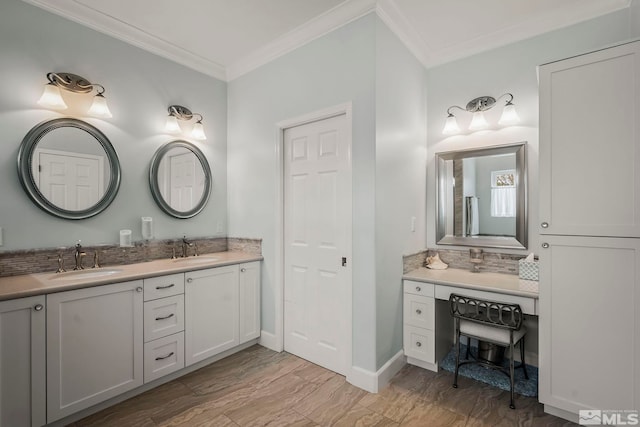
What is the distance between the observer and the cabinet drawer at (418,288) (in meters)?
2.46

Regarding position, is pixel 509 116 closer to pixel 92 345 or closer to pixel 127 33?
pixel 127 33

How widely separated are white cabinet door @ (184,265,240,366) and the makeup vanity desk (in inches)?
62.1

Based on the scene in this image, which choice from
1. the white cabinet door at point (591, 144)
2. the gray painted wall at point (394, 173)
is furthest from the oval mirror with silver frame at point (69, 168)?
the white cabinet door at point (591, 144)

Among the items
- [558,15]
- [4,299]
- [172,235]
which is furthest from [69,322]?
[558,15]

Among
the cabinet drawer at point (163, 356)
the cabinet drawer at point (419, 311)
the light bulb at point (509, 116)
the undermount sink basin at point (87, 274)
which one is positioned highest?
the light bulb at point (509, 116)

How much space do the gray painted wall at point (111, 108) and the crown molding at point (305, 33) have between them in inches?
17.9

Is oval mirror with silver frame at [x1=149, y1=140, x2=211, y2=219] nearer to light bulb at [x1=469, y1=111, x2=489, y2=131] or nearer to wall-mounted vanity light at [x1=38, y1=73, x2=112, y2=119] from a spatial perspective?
wall-mounted vanity light at [x1=38, y1=73, x2=112, y2=119]

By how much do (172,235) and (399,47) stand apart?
2762 mm

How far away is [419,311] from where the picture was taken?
2.49 m

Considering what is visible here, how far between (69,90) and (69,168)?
599 mm

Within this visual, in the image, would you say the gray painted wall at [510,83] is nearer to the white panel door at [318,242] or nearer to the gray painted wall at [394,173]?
the gray painted wall at [394,173]

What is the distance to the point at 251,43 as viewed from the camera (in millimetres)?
2844

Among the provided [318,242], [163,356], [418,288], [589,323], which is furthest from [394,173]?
[163,356]

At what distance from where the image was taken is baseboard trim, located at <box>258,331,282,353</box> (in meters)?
2.90
